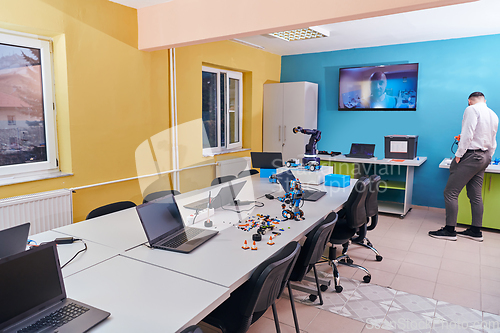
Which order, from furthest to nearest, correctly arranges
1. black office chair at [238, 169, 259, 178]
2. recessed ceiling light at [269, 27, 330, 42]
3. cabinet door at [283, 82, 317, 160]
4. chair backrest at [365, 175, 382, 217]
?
cabinet door at [283, 82, 317, 160], recessed ceiling light at [269, 27, 330, 42], black office chair at [238, 169, 259, 178], chair backrest at [365, 175, 382, 217]

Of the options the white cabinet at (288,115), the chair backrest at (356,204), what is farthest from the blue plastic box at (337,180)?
the white cabinet at (288,115)

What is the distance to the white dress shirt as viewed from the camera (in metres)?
4.31

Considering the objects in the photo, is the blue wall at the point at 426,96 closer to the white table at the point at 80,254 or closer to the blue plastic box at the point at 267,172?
the blue plastic box at the point at 267,172

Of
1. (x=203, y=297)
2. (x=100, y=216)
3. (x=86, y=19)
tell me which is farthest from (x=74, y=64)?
(x=203, y=297)

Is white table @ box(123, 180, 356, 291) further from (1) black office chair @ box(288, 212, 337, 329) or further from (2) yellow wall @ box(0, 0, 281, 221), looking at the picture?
(2) yellow wall @ box(0, 0, 281, 221)

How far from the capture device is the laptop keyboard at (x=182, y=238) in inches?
85.8

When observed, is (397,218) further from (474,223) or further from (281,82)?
(281,82)

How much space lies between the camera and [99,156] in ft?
12.6

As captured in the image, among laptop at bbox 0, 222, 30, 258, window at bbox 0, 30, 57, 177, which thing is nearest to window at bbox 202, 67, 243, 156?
window at bbox 0, 30, 57, 177

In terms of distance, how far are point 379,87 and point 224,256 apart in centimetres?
500

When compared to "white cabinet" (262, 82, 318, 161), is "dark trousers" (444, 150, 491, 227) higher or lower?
lower

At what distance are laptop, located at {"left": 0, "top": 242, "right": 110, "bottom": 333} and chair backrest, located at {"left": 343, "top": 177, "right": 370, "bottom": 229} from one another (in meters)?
2.37

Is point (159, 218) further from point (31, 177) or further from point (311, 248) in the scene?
point (31, 177)

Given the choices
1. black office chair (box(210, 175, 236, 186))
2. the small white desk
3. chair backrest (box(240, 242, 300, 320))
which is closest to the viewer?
chair backrest (box(240, 242, 300, 320))
